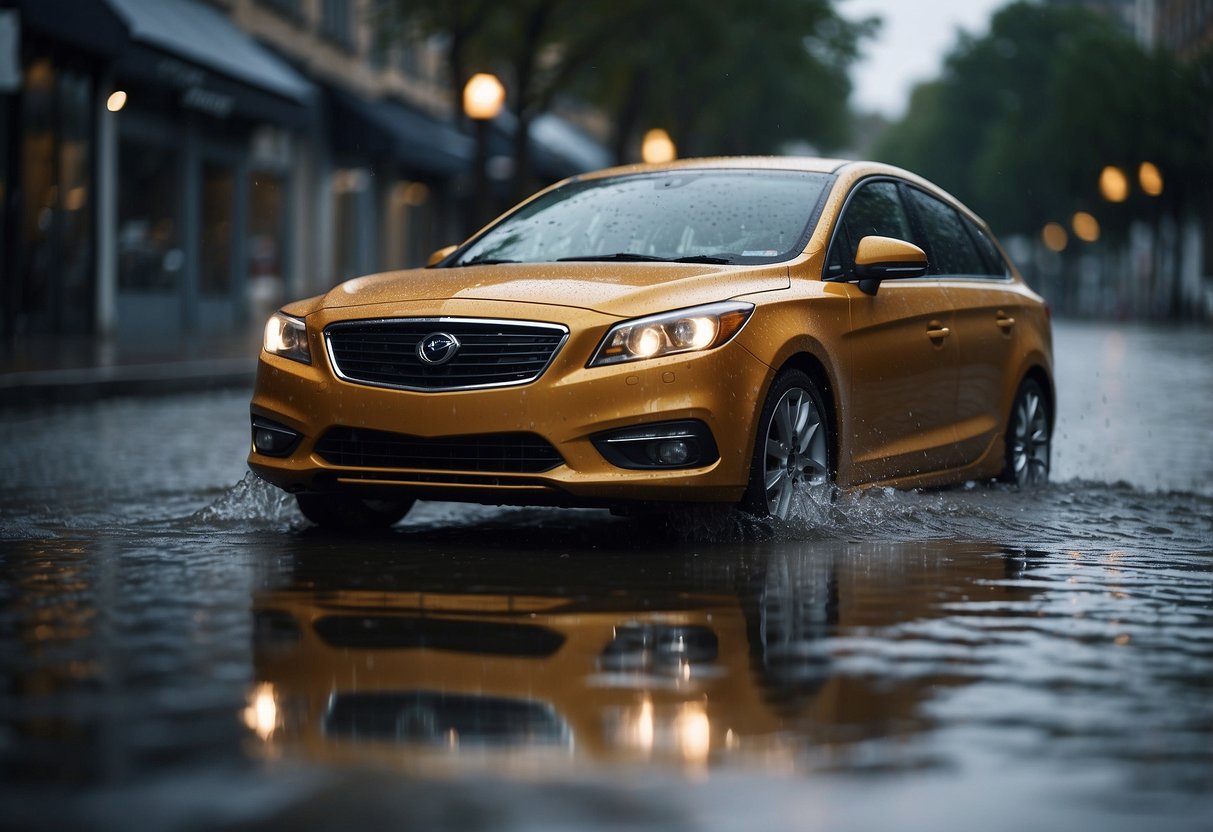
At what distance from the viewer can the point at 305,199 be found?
4012 centimetres

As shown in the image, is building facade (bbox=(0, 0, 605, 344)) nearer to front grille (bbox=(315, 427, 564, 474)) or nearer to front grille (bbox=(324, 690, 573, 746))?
front grille (bbox=(315, 427, 564, 474))

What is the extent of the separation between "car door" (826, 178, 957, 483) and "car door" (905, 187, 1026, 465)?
0.14m

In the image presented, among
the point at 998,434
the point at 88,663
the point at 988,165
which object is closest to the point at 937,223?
the point at 998,434

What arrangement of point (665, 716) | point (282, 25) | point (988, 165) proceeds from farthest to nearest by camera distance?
point (988, 165), point (282, 25), point (665, 716)

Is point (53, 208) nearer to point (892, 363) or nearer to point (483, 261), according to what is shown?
point (483, 261)

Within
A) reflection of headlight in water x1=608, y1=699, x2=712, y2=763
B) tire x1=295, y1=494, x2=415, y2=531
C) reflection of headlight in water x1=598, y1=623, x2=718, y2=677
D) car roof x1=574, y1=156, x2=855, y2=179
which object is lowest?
reflection of headlight in water x1=608, y1=699, x2=712, y2=763

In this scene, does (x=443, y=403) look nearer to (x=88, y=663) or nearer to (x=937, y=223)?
(x=88, y=663)

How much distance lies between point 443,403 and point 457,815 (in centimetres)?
389

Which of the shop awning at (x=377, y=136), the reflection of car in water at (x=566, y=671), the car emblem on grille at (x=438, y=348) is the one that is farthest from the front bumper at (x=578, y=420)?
the shop awning at (x=377, y=136)

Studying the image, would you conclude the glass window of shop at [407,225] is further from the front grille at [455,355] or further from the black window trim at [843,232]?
the front grille at [455,355]

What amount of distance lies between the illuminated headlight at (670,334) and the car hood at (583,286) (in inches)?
1.7

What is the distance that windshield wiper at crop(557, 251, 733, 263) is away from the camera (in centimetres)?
833

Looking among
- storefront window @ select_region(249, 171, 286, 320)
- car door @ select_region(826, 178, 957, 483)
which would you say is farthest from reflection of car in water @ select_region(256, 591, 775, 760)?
storefront window @ select_region(249, 171, 286, 320)

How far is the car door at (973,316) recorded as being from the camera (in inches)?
378
